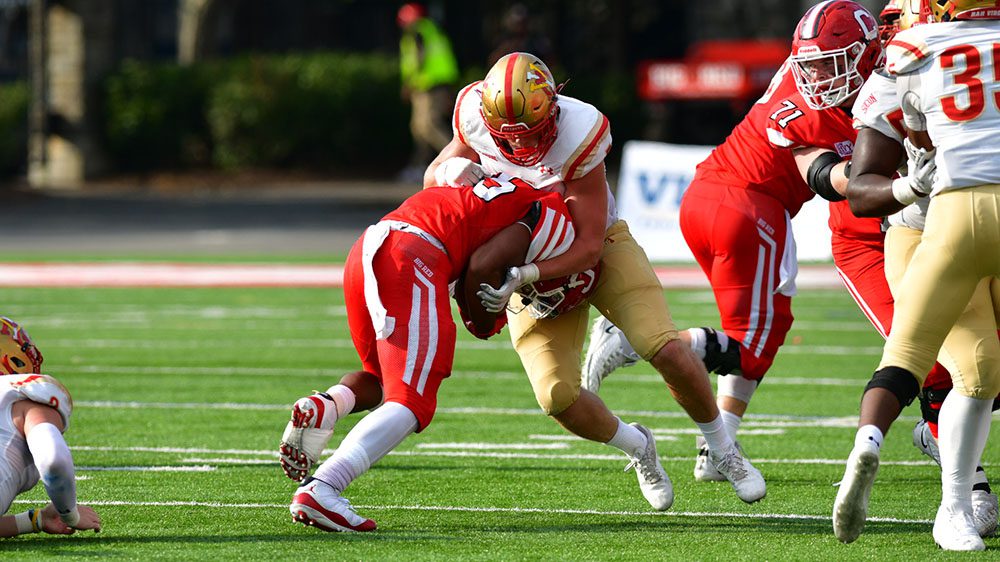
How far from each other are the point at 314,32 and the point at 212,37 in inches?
174

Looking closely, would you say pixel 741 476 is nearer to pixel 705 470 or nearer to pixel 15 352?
pixel 705 470

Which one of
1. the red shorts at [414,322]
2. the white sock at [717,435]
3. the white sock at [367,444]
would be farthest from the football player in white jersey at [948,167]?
the white sock at [367,444]

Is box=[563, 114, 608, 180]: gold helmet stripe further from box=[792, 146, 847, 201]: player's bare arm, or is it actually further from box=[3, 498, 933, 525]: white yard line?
box=[3, 498, 933, 525]: white yard line

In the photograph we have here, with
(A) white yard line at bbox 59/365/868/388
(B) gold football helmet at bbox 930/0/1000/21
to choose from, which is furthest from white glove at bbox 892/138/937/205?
(A) white yard line at bbox 59/365/868/388

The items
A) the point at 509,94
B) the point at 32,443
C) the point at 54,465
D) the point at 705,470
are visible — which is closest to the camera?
the point at 54,465

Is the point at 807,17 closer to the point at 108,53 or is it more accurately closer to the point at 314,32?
the point at 108,53

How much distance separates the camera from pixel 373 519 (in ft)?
18.0

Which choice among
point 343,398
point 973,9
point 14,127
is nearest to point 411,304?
point 343,398

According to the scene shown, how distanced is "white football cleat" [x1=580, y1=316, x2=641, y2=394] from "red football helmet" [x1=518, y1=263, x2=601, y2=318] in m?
0.96

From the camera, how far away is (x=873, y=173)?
5.05 meters

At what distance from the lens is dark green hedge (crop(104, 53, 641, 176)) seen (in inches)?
909

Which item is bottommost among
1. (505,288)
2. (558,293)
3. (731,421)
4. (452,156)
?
(731,421)

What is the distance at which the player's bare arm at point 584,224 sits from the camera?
17.6ft

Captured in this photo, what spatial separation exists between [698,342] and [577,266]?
1.09m
